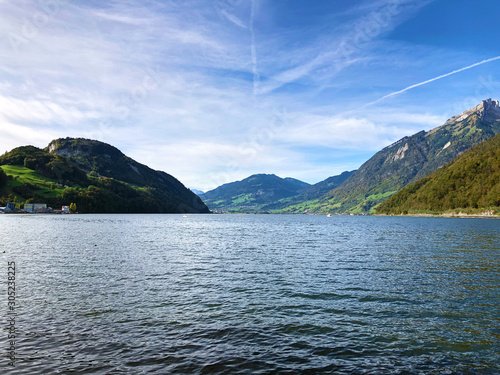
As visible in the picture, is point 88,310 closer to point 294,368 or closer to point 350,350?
point 294,368

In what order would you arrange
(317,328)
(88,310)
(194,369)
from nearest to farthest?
(194,369) → (317,328) → (88,310)

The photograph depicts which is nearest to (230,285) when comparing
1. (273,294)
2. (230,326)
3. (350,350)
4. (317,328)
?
(273,294)

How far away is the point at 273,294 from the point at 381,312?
9818 mm

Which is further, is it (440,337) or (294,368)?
(440,337)

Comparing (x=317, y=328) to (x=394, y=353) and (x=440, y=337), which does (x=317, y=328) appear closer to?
(x=394, y=353)

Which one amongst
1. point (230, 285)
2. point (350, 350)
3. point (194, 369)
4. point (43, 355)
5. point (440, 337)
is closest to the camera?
point (194, 369)

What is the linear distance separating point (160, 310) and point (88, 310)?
5787 mm

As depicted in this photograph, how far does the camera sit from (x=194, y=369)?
15.1m

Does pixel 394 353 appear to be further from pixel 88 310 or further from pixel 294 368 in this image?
pixel 88 310

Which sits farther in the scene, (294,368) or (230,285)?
(230,285)

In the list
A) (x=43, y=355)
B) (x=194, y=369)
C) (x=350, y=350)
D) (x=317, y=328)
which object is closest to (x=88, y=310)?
(x=43, y=355)

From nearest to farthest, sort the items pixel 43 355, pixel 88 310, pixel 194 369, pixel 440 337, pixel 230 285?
1. pixel 194 369
2. pixel 43 355
3. pixel 440 337
4. pixel 88 310
5. pixel 230 285

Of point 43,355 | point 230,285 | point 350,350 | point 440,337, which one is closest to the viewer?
point 43,355

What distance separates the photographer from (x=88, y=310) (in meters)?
24.1
